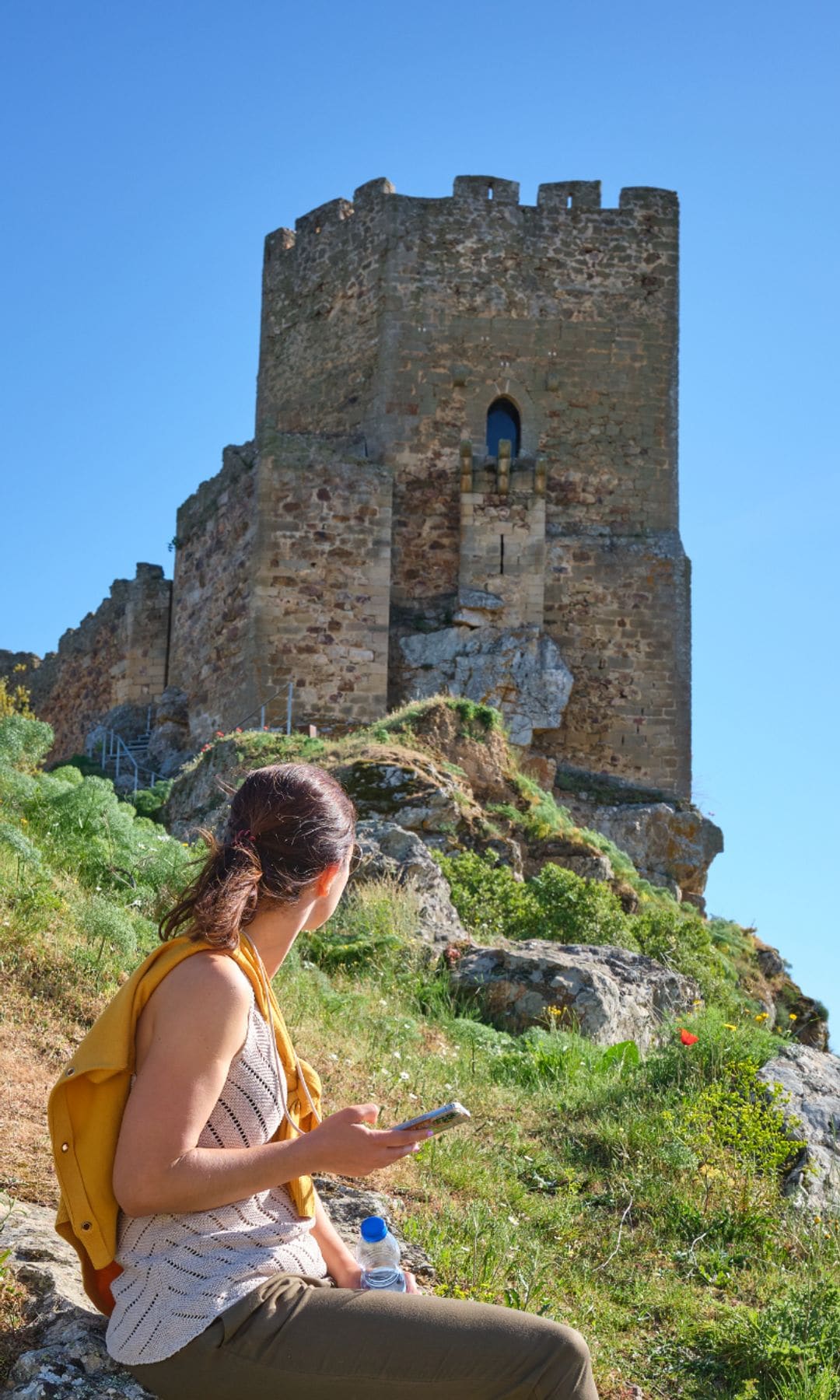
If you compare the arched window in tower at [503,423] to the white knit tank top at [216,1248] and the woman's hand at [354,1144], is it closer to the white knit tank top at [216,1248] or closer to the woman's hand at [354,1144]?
the white knit tank top at [216,1248]

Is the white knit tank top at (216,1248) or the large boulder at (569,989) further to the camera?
the large boulder at (569,989)

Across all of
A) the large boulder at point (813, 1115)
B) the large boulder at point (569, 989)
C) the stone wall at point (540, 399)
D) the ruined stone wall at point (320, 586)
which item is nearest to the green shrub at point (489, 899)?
the large boulder at point (569, 989)

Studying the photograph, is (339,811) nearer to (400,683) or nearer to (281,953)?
(281,953)

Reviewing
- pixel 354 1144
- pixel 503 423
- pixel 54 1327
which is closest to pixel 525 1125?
pixel 54 1327

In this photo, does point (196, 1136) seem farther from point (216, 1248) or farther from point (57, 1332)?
point (57, 1332)

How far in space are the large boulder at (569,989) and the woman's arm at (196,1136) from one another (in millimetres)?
5730

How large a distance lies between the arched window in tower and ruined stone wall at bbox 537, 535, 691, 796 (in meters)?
1.67

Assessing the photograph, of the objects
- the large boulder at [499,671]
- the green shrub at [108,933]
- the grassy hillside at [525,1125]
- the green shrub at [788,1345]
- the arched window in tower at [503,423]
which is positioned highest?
the arched window in tower at [503,423]

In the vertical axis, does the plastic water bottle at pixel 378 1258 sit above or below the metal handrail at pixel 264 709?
below

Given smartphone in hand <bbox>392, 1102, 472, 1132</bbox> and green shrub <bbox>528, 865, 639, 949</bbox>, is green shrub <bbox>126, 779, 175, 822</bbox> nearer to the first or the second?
green shrub <bbox>528, 865, 639, 949</bbox>

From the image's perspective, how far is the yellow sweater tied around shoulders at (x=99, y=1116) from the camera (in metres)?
3.19

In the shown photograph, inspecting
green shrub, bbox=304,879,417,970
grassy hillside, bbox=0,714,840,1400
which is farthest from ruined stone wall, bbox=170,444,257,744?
grassy hillside, bbox=0,714,840,1400

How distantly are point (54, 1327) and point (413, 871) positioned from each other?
24.3ft

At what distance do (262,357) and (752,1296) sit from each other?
19.9 metres
